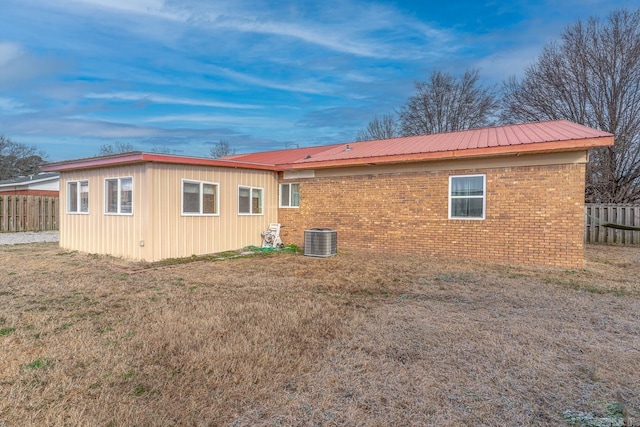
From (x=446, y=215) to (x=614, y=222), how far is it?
27.9 feet

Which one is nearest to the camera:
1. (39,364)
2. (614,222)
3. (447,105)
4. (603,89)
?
(39,364)

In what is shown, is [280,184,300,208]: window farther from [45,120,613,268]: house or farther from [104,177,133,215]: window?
[104,177,133,215]: window

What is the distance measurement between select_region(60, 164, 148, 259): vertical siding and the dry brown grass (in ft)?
8.65

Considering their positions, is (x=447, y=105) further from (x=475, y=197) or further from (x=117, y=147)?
(x=117, y=147)

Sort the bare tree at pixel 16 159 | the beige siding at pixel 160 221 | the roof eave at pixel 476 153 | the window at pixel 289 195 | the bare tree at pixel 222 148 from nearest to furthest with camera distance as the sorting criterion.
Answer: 1. the roof eave at pixel 476 153
2. the beige siding at pixel 160 221
3. the window at pixel 289 195
4. the bare tree at pixel 16 159
5. the bare tree at pixel 222 148

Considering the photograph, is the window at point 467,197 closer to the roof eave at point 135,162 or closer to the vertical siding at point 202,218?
the roof eave at point 135,162

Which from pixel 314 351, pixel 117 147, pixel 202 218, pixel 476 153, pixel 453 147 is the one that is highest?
pixel 117 147

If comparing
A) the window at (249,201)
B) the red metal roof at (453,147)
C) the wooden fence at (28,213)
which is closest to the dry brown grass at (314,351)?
the red metal roof at (453,147)

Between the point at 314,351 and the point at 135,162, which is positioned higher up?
the point at 135,162

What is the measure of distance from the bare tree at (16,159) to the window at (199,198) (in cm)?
3626

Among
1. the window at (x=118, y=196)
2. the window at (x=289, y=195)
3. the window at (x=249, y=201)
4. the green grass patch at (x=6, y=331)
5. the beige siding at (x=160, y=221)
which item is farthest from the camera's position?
the window at (x=289, y=195)

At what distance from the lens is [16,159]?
124 feet

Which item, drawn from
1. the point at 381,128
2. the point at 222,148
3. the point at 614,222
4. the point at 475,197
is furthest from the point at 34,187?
the point at 614,222

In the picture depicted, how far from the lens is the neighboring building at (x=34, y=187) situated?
2372 centimetres
